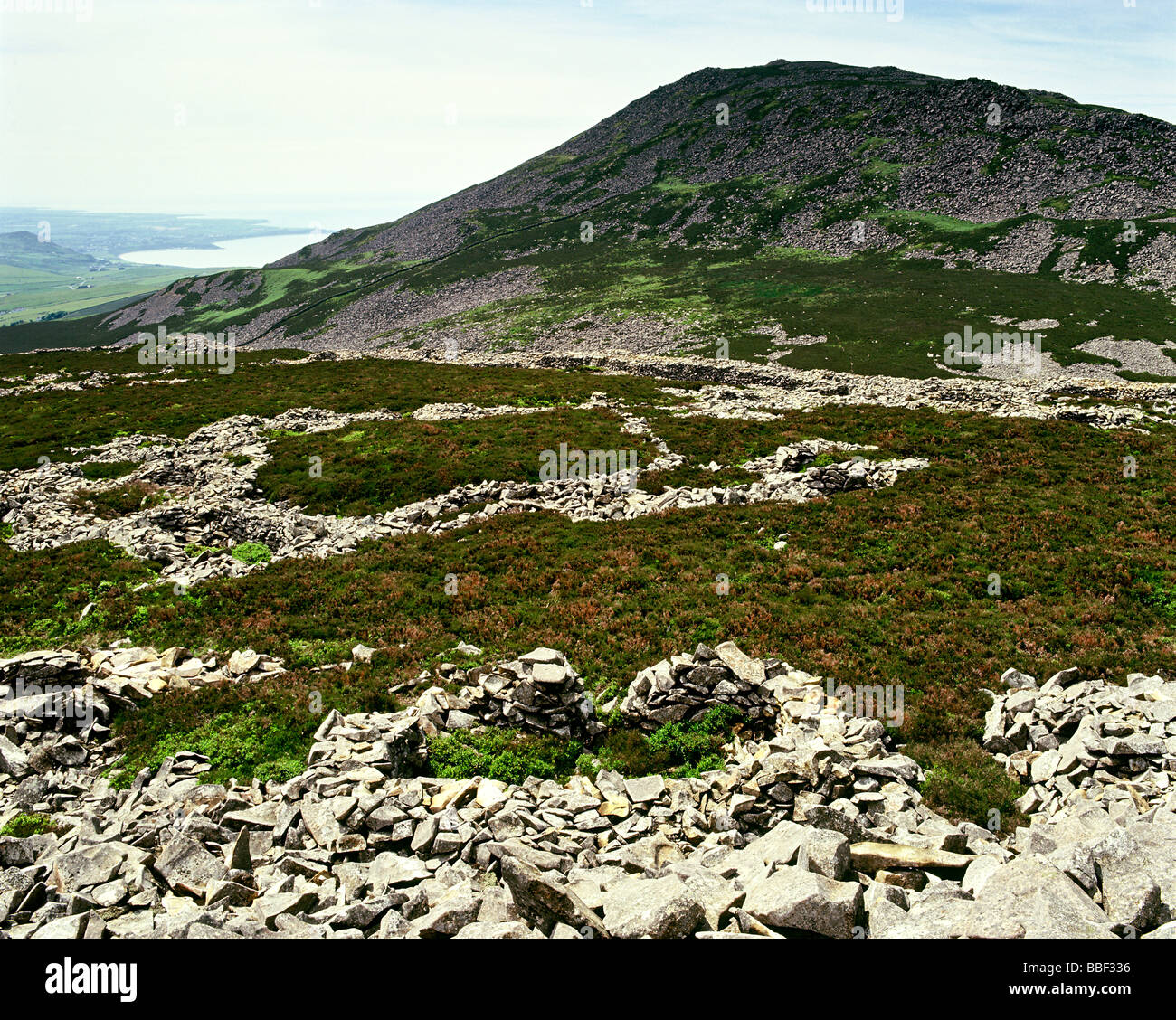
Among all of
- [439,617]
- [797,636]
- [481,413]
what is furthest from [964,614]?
[481,413]

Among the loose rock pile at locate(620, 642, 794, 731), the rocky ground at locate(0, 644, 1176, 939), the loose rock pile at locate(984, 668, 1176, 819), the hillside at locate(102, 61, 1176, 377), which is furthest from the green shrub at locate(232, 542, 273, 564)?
the hillside at locate(102, 61, 1176, 377)

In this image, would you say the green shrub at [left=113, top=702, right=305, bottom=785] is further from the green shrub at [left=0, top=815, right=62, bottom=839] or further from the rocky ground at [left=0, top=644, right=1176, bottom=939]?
the green shrub at [left=0, top=815, right=62, bottom=839]

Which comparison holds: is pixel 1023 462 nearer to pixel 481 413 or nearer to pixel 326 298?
pixel 481 413

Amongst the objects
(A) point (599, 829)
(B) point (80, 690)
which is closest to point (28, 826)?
(B) point (80, 690)

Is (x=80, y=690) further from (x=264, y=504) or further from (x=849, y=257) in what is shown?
(x=849, y=257)

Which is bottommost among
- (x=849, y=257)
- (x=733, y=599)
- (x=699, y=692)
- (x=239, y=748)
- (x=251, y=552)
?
(x=239, y=748)
